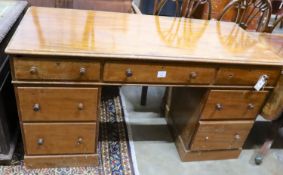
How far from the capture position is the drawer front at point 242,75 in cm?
130

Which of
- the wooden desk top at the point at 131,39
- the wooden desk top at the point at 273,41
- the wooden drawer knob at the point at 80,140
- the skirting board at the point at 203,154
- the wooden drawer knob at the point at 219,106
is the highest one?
the wooden desk top at the point at 131,39

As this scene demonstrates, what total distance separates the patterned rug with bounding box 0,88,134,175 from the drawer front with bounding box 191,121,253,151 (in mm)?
434

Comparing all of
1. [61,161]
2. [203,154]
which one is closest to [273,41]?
[203,154]

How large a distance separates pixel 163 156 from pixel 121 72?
0.75 meters

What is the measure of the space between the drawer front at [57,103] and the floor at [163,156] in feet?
1.75

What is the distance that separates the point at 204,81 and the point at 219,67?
0.32ft

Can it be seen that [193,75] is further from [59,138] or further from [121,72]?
[59,138]

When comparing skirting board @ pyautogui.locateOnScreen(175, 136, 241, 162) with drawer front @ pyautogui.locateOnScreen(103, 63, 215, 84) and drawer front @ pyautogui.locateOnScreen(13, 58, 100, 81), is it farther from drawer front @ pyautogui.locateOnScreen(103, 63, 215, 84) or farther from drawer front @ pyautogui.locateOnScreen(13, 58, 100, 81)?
drawer front @ pyautogui.locateOnScreen(13, 58, 100, 81)

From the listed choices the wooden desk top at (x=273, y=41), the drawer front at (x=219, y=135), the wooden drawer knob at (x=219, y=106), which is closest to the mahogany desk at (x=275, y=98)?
the wooden desk top at (x=273, y=41)

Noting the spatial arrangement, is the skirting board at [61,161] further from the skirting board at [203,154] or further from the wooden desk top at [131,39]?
the wooden desk top at [131,39]

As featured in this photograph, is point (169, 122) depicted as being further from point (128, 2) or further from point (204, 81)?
point (128, 2)

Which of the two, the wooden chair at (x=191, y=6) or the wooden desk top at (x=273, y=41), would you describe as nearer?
the wooden desk top at (x=273, y=41)

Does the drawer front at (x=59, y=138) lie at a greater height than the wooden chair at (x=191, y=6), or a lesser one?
lesser

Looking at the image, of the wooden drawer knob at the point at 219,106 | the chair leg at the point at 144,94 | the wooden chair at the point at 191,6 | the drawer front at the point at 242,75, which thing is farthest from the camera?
the chair leg at the point at 144,94
